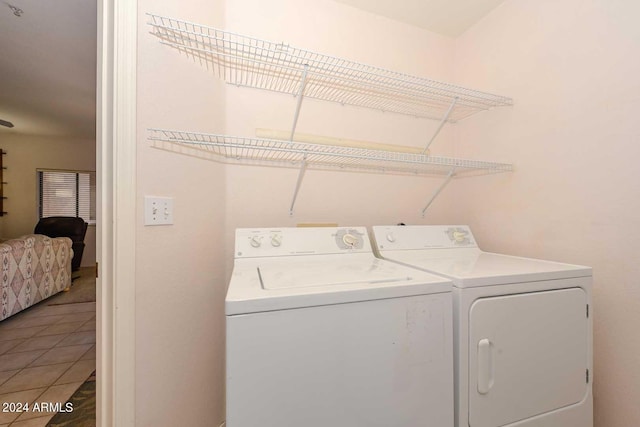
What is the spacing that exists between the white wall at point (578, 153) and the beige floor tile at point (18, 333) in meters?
4.15

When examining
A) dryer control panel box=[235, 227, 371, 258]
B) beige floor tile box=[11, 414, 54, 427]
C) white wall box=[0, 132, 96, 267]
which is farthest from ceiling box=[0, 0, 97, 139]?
beige floor tile box=[11, 414, 54, 427]

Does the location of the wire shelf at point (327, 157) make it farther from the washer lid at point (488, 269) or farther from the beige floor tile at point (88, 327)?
the beige floor tile at point (88, 327)

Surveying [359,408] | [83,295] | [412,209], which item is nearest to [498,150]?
[412,209]

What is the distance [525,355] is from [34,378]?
10.1 feet

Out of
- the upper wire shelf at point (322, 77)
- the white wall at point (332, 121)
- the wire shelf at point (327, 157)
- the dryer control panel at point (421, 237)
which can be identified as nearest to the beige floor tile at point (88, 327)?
the white wall at point (332, 121)

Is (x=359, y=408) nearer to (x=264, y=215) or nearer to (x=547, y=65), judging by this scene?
(x=264, y=215)

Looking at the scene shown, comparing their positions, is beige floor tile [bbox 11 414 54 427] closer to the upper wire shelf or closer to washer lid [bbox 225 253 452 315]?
washer lid [bbox 225 253 452 315]

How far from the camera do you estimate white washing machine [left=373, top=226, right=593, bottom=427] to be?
36.5 inches

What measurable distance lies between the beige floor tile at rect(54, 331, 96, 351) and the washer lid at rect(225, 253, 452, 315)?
7.76ft

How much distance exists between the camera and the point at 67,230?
4.57 meters

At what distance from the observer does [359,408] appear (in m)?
0.80

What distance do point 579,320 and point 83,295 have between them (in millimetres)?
5175

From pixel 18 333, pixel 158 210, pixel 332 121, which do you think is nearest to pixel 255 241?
pixel 158 210

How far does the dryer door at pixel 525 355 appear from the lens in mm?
936
